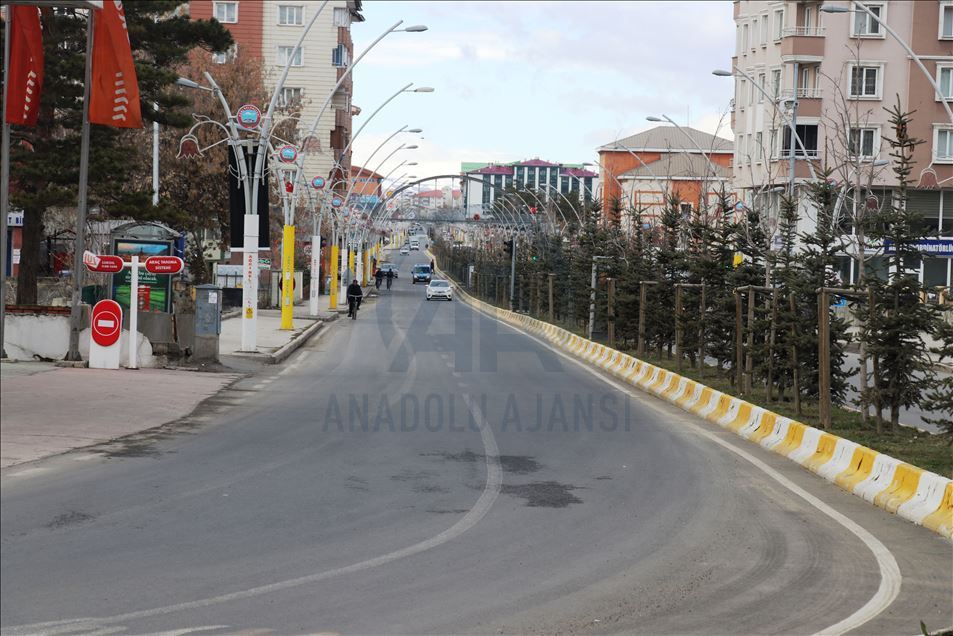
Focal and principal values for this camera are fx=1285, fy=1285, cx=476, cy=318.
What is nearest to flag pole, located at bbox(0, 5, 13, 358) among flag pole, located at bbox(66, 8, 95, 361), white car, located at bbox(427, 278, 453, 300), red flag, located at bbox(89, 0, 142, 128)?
flag pole, located at bbox(66, 8, 95, 361)

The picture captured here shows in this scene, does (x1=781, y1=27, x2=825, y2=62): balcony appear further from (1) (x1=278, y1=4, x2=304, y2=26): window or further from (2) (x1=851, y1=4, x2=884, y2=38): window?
(1) (x1=278, y1=4, x2=304, y2=26): window

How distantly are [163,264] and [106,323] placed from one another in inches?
71.3

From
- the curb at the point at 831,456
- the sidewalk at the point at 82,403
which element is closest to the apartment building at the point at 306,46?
the sidewalk at the point at 82,403

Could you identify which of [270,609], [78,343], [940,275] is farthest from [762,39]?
[270,609]

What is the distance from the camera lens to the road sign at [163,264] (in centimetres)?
2444

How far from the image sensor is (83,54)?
2770 cm

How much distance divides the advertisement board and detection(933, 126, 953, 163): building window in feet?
153

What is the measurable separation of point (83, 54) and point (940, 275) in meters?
53.8

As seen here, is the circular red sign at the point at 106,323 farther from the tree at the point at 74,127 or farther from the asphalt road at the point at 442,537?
the asphalt road at the point at 442,537

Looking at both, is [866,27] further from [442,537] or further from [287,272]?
[442,537]

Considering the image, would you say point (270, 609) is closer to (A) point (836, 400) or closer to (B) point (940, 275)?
(A) point (836, 400)

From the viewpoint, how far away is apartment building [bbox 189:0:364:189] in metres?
98.1

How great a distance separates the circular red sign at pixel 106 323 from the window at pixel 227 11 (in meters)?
79.2

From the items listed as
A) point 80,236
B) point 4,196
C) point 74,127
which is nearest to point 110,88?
point 80,236
